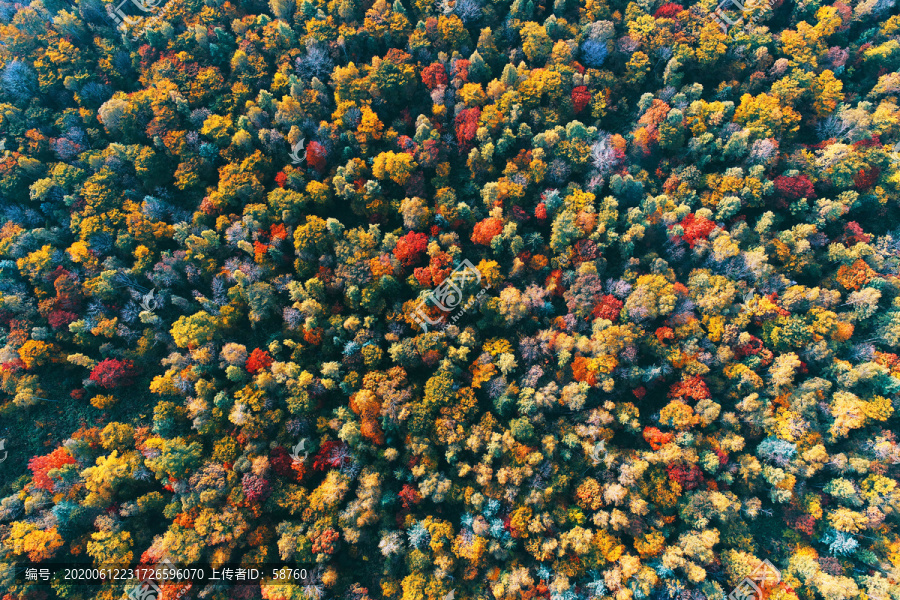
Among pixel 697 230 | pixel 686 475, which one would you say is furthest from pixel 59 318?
pixel 697 230

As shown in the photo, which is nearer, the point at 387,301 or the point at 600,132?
the point at 387,301

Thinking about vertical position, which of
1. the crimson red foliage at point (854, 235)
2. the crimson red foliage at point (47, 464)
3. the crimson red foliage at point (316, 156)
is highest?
the crimson red foliage at point (316, 156)

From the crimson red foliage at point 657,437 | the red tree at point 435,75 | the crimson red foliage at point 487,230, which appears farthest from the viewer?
the red tree at point 435,75

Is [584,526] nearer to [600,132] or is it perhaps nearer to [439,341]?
[439,341]

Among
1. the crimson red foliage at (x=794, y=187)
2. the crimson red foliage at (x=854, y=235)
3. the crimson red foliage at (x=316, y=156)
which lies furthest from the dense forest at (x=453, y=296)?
the crimson red foliage at (x=794, y=187)

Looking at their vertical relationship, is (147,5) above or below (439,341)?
above

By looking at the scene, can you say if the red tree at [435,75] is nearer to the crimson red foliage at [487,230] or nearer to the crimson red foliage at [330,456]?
the crimson red foliage at [487,230]

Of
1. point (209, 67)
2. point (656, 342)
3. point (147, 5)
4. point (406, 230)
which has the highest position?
point (147, 5)

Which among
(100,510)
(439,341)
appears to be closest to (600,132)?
(439,341)
